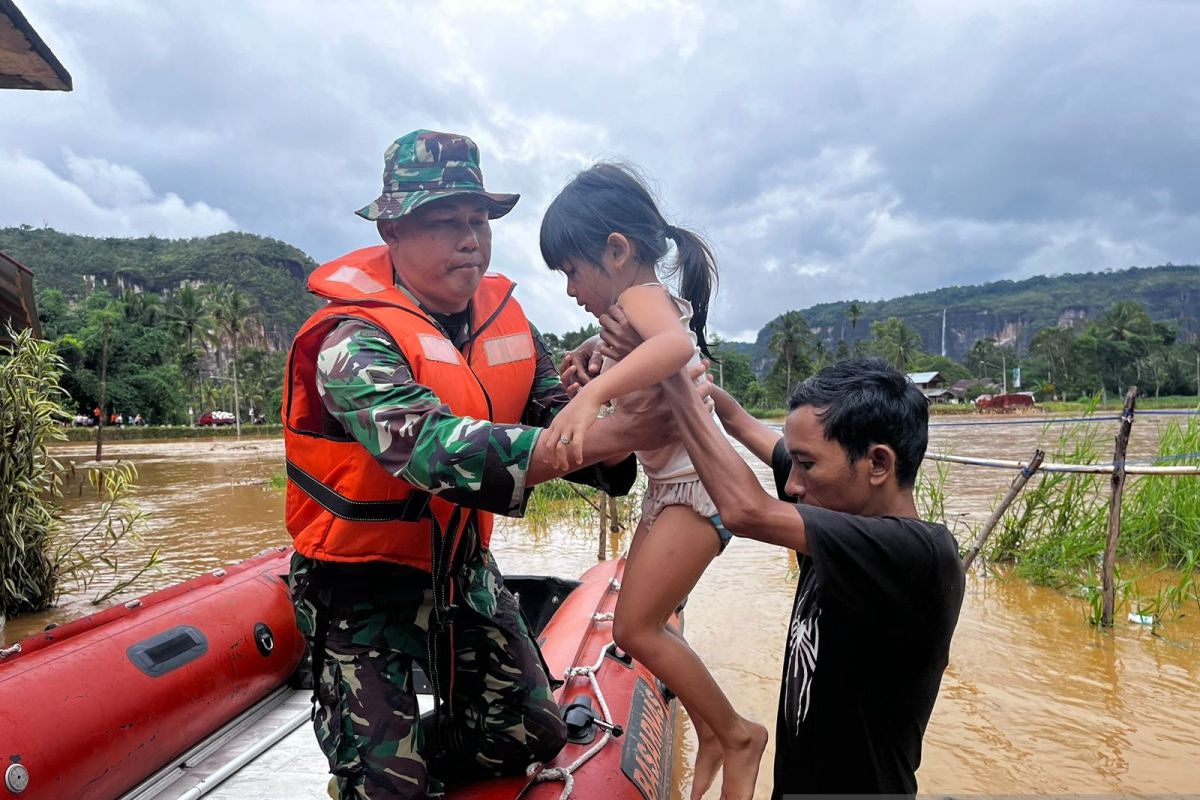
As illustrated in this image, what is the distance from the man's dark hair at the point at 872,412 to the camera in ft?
4.92

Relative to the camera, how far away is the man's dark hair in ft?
4.92

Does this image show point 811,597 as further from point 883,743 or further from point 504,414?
point 504,414

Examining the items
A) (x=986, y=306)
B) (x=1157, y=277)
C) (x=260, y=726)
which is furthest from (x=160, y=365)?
(x=1157, y=277)

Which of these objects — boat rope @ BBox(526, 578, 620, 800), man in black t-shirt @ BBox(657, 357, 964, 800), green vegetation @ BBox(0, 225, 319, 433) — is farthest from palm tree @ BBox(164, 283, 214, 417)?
man in black t-shirt @ BBox(657, 357, 964, 800)

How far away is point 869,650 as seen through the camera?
1512mm

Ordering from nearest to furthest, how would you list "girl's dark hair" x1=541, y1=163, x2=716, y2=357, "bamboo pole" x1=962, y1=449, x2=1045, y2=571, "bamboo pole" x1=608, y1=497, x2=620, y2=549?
"girl's dark hair" x1=541, y1=163, x2=716, y2=357, "bamboo pole" x1=962, y1=449, x2=1045, y2=571, "bamboo pole" x1=608, y1=497, x2=620, y2=549

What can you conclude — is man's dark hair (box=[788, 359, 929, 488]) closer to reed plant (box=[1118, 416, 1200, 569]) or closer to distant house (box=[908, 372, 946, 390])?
reed plant (box=[1118, 416, 1200, 569])

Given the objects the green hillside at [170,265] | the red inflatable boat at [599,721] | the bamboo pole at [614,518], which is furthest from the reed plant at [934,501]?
the green hillside at [170,265]

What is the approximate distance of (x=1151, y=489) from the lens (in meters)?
6.86

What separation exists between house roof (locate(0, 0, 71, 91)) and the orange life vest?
3233 mm

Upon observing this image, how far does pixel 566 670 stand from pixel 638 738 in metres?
0.47

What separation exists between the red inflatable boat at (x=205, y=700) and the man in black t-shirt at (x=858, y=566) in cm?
90

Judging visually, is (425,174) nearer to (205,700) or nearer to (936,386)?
(205,700)

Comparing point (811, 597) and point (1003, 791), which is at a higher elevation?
point (811, 597)
